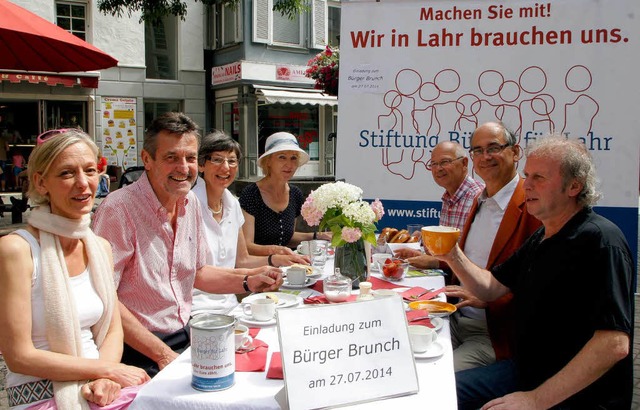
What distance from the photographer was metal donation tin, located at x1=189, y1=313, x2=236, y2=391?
5.03ft

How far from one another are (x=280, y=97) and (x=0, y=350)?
1556 centimetres

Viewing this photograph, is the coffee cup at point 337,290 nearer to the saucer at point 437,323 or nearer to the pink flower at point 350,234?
the pink flower at point 350,234

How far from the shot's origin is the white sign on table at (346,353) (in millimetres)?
1517

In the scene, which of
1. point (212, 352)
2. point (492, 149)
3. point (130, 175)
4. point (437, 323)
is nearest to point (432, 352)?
point (437, 323)

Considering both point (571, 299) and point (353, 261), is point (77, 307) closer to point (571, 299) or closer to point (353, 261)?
point (353, 261)

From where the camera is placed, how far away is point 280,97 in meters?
16.9

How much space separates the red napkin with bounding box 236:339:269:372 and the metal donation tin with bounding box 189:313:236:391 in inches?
5.2

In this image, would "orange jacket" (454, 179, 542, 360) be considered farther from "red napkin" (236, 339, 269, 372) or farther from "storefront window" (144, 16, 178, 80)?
"storefront window" (144, 16, 178, 80)

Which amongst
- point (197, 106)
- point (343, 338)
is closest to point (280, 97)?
point (197, 106)

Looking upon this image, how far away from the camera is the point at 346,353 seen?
1.59m

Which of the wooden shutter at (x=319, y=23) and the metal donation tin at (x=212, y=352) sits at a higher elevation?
the wooden shutter at (x=319, y=23)

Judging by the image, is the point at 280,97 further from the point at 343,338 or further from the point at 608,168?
the point at 343,338

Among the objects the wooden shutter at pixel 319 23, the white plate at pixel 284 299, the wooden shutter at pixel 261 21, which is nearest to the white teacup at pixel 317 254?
the white plate at pixel 284 299

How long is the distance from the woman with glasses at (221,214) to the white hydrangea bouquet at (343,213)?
27.3 inches
